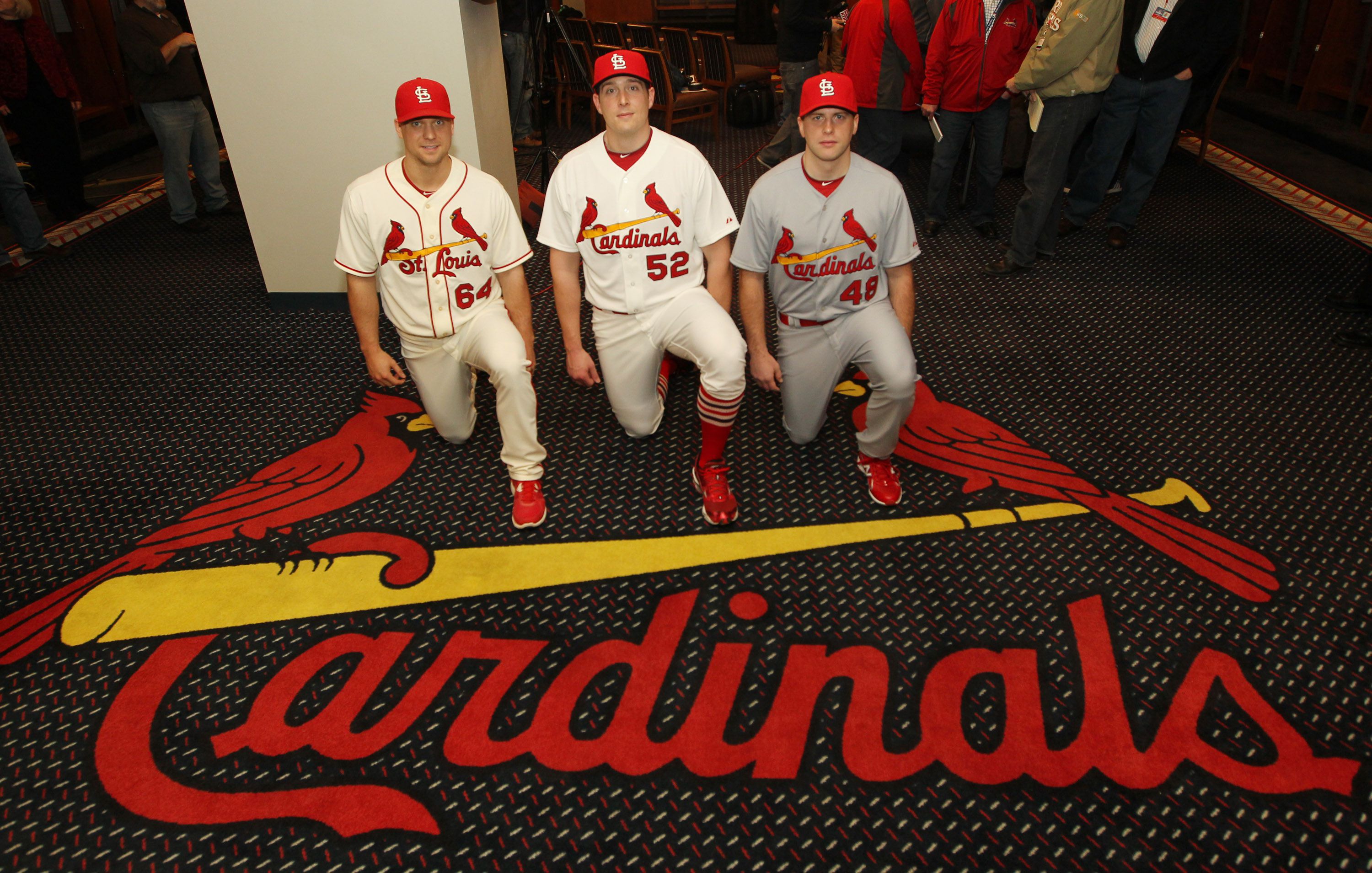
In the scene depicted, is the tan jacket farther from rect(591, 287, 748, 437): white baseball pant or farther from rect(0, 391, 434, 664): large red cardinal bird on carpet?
rect(0, 391, 434, 664): large red cardinal bird on carpet

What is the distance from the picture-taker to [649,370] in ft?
9.33

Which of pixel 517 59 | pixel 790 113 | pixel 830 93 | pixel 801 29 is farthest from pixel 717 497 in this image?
pixel 517 59

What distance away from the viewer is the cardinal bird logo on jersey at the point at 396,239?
8.70 feet

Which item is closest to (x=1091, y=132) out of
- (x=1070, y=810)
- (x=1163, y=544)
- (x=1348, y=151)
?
(x=1348, y=151)

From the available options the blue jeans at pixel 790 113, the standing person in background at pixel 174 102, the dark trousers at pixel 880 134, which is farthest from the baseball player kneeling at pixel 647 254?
the standing person in background at pixel 174 102

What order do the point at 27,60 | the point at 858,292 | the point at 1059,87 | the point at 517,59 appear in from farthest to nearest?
1. the point at 517,59
2. the point at 27,60
3. the point at 1059,87
4. the point at 858,292

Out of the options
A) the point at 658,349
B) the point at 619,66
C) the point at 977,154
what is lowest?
the point at 658,349

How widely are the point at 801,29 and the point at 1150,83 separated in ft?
7.38

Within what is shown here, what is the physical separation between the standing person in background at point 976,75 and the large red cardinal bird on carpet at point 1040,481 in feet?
6.47

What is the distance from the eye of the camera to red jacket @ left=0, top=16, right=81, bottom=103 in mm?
4773

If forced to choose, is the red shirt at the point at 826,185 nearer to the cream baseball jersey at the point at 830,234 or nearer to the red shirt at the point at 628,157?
the cream baseball jersey at the point at 830,234

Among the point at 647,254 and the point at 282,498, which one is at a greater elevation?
the point at 647,254

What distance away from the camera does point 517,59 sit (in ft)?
20.4

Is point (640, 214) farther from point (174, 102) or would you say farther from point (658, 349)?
point (174, 102)
